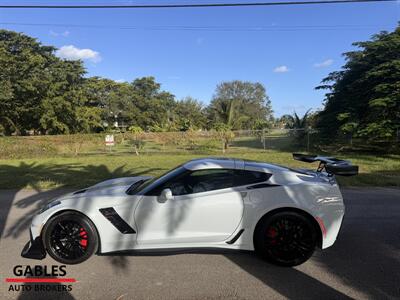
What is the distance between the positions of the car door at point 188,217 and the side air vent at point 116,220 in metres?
0.13

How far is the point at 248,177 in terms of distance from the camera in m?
4.49

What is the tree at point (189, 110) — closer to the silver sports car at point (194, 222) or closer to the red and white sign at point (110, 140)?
the red and white sign at point (110, 140)

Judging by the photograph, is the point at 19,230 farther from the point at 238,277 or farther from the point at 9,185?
the point at 9,185

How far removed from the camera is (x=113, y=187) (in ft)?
15.9

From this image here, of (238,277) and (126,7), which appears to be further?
(126,7)

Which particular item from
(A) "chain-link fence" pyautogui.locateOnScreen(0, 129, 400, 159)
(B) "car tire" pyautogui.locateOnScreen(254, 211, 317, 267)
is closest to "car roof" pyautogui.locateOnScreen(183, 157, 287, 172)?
(B) "car tire" pyautogui.locateOnScreen(254, 211, 317, 267)

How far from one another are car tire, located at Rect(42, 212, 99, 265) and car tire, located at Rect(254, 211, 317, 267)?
199 centimetres

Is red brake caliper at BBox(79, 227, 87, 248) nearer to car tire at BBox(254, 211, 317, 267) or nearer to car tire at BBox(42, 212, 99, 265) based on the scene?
car tire at BBox(42, 212, 99, 265)

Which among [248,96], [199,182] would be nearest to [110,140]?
[199,182]

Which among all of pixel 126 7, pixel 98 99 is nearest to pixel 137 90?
pixel 98 99

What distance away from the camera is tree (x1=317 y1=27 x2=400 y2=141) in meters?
18.6

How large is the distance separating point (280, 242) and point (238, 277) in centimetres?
70

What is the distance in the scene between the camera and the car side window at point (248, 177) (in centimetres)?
444

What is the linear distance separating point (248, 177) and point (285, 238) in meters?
0.86
